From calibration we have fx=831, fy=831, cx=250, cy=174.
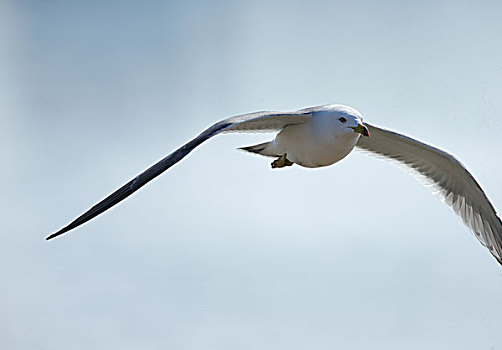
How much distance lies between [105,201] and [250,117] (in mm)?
1718

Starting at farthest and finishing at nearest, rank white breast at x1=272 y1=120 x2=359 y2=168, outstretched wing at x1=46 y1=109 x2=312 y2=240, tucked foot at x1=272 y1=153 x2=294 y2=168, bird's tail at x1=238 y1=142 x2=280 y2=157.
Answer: bird's tail at x1=238 y1=142 x2=280 y2=157, tucked foot at x1=272 y1=153 x2=294 y2=168, white breast at x1=272 y1=120 x2=359 y2=168, outstretched wing at x1=46 y1=109 x2=312 y2=240

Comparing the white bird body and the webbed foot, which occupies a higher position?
the white bird body

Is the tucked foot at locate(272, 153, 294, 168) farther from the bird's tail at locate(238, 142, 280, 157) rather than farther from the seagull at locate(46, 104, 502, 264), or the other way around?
the bird's tail at locate(238, 142, 280, 157)

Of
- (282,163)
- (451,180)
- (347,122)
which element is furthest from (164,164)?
(451,180)

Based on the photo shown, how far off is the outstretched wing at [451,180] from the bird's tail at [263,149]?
4.37 ft

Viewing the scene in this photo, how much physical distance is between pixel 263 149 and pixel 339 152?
1.54 meters

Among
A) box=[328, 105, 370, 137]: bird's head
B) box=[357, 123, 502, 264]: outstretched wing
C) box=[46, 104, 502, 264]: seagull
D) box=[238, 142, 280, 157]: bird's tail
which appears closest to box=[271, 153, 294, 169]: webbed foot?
box=[46, 104, 502, 264]: seagull

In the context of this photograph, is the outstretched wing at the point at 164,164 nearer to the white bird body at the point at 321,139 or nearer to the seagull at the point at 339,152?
the seagull at the point at 339,152

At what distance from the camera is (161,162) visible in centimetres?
776

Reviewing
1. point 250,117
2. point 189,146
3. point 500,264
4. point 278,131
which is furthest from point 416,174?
point 189,146

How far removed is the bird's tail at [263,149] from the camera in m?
9.76

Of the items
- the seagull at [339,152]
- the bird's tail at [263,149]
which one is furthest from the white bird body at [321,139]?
the bird's tail at [263,149]

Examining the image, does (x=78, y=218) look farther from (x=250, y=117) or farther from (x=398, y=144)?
(x=398, y=144)

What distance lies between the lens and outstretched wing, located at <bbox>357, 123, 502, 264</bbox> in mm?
10375
